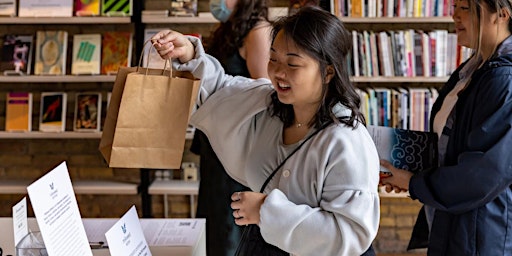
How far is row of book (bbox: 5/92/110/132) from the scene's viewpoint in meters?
3.67

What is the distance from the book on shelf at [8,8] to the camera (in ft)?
11.6

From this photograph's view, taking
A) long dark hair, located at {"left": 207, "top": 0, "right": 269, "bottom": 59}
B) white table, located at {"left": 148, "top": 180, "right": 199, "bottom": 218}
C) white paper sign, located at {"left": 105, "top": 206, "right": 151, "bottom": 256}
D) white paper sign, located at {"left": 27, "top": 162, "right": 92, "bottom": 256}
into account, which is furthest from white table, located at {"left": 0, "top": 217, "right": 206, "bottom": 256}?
white table, located at {"left": 148, "top": 180, "right": 199, "bottom": 218}

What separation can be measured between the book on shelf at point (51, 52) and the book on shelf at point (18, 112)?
22 centimetres

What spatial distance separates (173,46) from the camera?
Answer: 1.53 metres

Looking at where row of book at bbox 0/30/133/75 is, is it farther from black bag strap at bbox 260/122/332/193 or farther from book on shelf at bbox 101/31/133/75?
black bag strap at bbox 260/122/332/193

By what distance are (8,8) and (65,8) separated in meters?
0.33

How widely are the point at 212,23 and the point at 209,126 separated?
6.96 feet

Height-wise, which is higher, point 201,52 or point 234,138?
point 201,52

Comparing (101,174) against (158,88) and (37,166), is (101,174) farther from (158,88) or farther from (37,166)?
(158,88)

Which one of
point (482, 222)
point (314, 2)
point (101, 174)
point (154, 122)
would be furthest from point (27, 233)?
point (101, 174)

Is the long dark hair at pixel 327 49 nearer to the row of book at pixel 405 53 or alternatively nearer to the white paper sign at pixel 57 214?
the white paper sign at pixel 57 214

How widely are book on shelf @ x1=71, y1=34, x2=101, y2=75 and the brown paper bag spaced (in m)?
2.19

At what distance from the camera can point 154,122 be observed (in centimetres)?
149

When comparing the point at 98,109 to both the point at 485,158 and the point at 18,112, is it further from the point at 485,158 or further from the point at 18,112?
the point at 485,158
